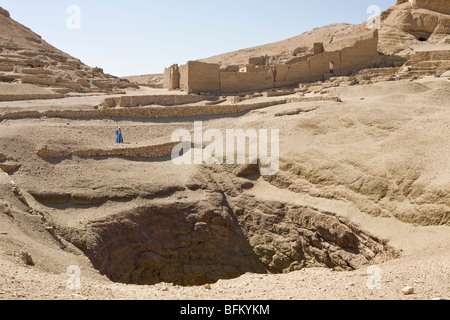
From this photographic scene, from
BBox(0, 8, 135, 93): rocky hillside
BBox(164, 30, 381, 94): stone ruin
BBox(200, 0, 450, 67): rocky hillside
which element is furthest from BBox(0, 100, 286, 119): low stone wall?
BBox(200, 0, 450, 67): rocky hillside

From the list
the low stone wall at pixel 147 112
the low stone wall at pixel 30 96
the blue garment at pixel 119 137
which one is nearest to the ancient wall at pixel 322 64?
the low stone wall at pixel 147 112

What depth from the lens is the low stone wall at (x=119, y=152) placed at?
13.6m

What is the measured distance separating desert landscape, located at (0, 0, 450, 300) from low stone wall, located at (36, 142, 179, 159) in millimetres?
36

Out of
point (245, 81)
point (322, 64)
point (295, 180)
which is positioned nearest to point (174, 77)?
point (245, 81)

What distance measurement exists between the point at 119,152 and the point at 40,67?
17075 mm

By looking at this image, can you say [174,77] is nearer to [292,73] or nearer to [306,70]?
[292,73]

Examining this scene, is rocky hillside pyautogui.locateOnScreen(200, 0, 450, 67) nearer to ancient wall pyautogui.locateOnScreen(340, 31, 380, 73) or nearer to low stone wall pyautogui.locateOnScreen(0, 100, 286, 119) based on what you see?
ancient wall pyautogui.locateOnScreen(340, 31, 380, 73)

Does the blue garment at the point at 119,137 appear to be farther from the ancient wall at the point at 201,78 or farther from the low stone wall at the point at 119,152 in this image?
the ancient wall at the point at 201,78

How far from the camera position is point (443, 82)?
19844mm

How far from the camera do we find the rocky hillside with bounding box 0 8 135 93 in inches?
994
